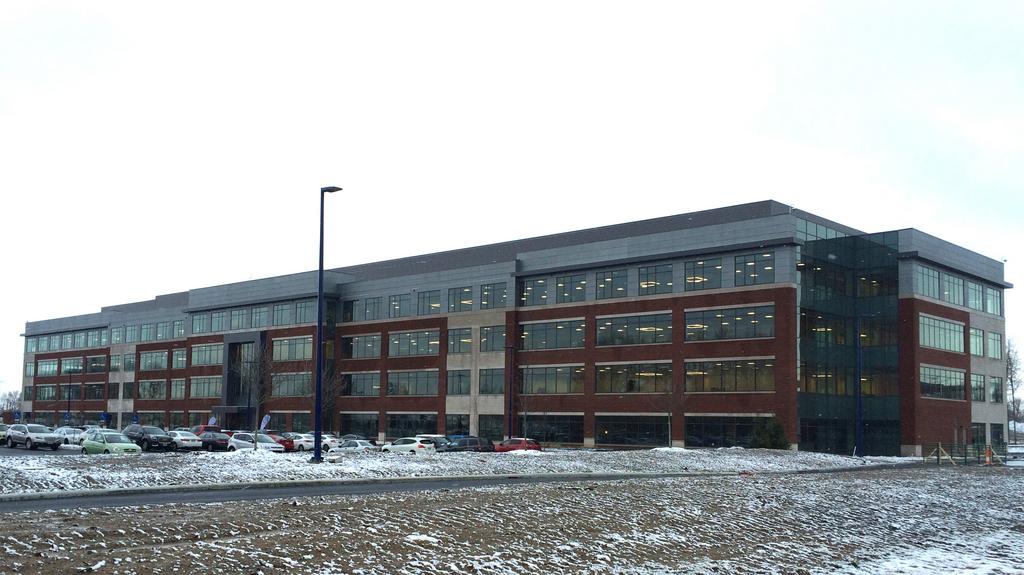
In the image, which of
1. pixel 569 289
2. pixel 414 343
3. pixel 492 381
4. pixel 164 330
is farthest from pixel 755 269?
pixel 164 330

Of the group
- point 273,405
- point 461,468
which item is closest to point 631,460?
point 461,468

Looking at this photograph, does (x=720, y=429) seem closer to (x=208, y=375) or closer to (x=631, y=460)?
(x=631, y=460)

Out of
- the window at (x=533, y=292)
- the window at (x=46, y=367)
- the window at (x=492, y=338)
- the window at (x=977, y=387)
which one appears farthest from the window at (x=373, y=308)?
the window at (x=46, y=367)

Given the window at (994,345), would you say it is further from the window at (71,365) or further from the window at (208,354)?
the window at (71,365)

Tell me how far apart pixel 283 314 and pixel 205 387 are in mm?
16009

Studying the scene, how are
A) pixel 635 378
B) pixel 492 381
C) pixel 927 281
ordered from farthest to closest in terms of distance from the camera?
1. pixel 492 381
2. pixel 635 378
3. pixel 927 281

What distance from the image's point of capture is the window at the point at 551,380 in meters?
78.9

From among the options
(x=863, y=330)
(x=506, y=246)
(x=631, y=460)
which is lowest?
(x=631, y=460)

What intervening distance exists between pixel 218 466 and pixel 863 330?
55.4m

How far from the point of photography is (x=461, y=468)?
36.9 meters

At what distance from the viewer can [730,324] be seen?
69.5m

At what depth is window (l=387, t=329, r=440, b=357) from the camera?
90.1m

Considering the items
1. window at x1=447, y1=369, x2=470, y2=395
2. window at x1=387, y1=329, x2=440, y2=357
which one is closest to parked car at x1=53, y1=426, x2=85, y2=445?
window at x1=447, y1=369, x2=470, y2=395

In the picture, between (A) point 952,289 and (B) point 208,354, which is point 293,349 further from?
(A) point 952,289
